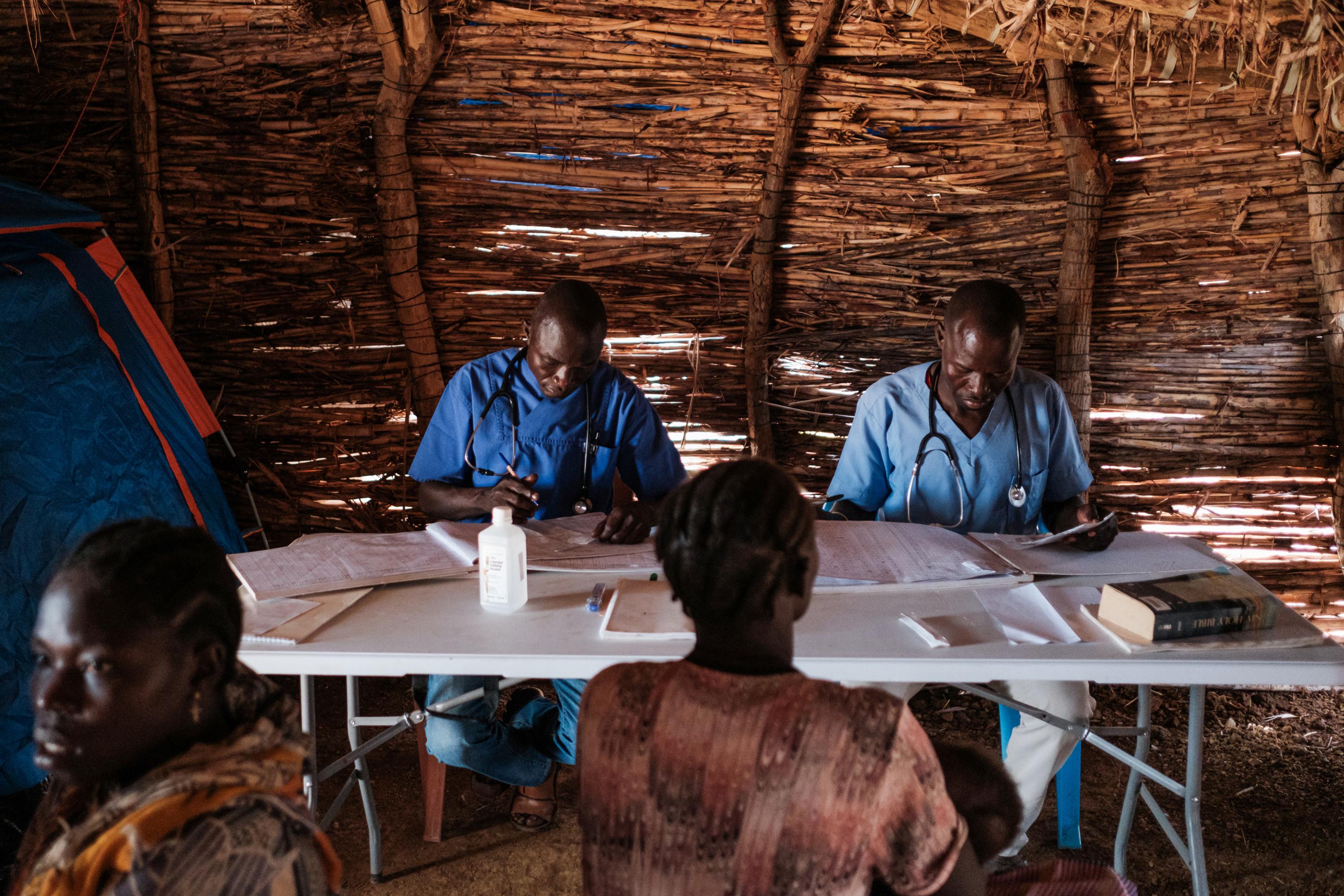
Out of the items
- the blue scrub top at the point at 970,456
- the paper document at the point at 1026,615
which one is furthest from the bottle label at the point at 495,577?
the blue scrub top at the point at 970,456

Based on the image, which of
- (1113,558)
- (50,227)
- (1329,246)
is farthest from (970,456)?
(50,227)

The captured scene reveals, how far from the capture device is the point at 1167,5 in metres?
2.71

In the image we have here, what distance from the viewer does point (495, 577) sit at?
6.68 ft

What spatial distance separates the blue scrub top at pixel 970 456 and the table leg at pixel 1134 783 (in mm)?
589

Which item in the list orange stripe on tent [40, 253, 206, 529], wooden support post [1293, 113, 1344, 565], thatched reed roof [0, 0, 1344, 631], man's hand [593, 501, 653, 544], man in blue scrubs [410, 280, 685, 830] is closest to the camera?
man's hand [593, 501, 653, 544]

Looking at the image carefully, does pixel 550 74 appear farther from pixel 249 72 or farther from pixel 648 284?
pixel 249 72

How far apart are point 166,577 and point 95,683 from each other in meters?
0.13

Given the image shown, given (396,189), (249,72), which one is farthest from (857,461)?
(249,72)

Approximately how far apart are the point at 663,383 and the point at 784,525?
9.22ft

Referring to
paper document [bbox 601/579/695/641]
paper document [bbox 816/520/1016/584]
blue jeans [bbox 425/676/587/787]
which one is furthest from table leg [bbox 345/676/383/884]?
paper document [bbox 816/520/1016/584]

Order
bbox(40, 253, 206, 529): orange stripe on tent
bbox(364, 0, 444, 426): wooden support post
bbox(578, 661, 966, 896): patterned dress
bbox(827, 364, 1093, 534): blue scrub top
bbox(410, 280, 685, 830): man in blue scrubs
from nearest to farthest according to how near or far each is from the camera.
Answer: bbox(578, 661, 966, 896): patterned dress < bbox(410, 280, 685, 830): man in blue scrubs < bbox(827, 364, 1093, 534): blue scrub top < bbox(40, 253, 206, 529): orange stripe on tent < bbox(364, 0, 444, 426): wooden support post

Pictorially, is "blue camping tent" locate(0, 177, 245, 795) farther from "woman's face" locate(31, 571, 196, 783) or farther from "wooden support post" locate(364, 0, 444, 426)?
"woman's face" locate(31, 571, 196, 783)

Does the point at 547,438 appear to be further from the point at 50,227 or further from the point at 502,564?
the point at 50,227

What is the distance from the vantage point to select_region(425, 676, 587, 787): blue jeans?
8.34ft
